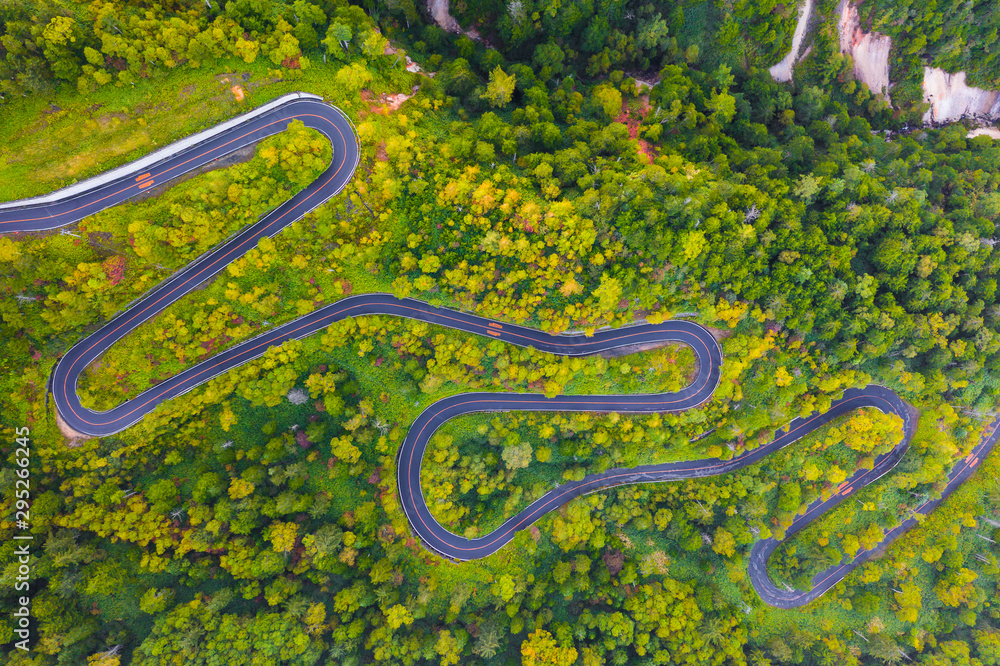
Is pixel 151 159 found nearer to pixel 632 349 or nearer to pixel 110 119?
pixel 110 119

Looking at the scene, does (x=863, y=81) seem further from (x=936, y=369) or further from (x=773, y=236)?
(x=936, y=369)

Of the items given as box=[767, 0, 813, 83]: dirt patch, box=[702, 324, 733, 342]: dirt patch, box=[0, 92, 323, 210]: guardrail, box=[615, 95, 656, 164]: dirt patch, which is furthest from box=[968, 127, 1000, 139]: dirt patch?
box=[0, 92, 323, 210]: guardrail

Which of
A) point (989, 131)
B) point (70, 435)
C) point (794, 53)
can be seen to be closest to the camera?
point (70, 435)

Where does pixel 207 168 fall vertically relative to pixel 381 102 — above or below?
below

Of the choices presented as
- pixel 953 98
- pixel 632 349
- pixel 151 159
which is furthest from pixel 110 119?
pixel 953 98

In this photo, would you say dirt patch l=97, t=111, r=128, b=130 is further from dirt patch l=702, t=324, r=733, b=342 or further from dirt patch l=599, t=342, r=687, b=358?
dirt patch l=702, t=324, r=733, b=342

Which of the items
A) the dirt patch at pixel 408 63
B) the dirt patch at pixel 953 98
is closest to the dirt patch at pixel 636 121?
the dirt patch at pixel 408 63
